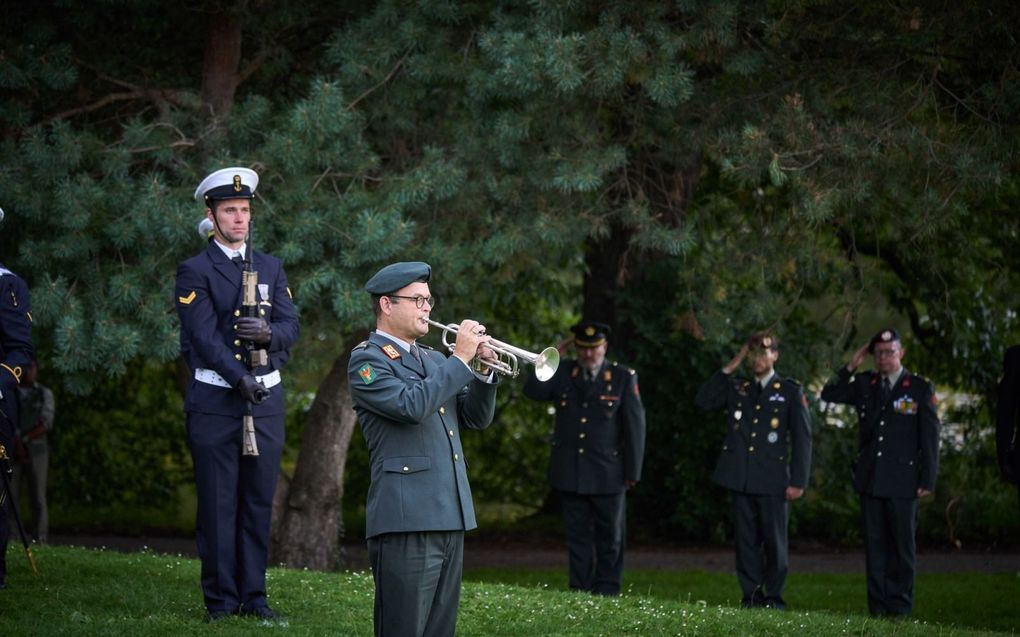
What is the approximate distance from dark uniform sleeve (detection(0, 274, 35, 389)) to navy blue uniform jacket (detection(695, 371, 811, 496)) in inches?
213

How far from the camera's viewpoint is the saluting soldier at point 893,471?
10.5 m

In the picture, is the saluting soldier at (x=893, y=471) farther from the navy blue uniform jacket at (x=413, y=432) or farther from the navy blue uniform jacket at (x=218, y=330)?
the navy blue uniform jacket at (x=413, y=432)

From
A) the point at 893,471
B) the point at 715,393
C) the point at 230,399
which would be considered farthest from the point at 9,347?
the point at 893,471

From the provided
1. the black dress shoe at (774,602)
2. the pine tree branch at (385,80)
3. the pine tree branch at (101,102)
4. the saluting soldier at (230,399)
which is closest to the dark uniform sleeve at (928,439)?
the black dress shoe at (774,602)

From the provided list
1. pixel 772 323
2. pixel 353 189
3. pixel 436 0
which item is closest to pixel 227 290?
pixel 353 189

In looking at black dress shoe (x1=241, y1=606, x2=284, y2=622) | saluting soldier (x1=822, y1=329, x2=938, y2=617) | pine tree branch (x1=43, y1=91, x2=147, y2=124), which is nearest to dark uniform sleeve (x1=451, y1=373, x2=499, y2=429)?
black dress shoe (x1=241, y1=606, x2=284, y2=622)

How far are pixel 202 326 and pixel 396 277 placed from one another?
2095 mm

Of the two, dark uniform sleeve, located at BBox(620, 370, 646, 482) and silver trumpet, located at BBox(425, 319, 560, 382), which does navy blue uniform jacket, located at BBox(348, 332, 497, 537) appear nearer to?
silver trumpet, located at BBox(425, 319, 560, 382)

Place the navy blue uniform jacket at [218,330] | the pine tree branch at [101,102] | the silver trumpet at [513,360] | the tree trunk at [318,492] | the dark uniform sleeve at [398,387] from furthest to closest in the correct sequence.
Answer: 1. the tree trunk at [318,492]
2. the pine tree branch at [101,102]
3. the navy blue uniform jacket at [218,330]
4. the silver trumpet at [513,360]
5. the dark uniform sleeve at [398,387]

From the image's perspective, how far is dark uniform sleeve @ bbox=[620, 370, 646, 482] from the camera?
11203 mm

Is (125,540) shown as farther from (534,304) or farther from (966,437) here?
(966,437)

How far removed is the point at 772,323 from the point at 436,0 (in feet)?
12.4

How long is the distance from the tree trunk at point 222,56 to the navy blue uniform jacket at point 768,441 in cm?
491

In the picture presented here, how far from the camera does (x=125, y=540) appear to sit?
16766 mm
